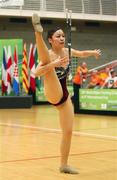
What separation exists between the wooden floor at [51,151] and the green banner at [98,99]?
79.1 inches

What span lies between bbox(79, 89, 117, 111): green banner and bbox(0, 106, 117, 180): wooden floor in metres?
2.01

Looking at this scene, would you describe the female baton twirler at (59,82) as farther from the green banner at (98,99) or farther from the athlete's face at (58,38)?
the green banner at (98,99)

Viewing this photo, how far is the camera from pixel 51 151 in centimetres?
784

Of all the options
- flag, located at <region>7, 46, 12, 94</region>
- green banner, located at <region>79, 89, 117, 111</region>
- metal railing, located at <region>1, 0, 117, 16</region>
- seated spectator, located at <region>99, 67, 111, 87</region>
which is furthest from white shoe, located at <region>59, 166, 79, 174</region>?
metal railing, located at <region>1, 0, 117, 16</region>

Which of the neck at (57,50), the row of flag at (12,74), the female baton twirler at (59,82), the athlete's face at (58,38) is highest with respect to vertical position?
the athlete's face at (58,38)

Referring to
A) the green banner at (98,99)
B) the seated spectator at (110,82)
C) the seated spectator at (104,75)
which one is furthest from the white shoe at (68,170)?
the seated spectator at (104,75)

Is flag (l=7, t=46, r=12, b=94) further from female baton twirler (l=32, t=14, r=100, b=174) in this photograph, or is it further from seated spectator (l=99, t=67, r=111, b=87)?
female baton twirler (l=32, t=14, r=100, b=174)

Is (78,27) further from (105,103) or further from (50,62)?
(50,62)

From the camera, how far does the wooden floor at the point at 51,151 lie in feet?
19.4

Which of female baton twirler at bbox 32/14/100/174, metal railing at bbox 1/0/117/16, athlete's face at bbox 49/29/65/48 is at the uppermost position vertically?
athlete's face at bbox 49/29/65/48

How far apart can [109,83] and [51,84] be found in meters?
11.1

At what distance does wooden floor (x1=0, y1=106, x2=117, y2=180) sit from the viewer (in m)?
5.92

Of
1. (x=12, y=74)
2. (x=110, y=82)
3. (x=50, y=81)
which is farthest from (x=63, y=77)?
(x=12, y=74)

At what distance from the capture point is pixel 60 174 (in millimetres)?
5930
